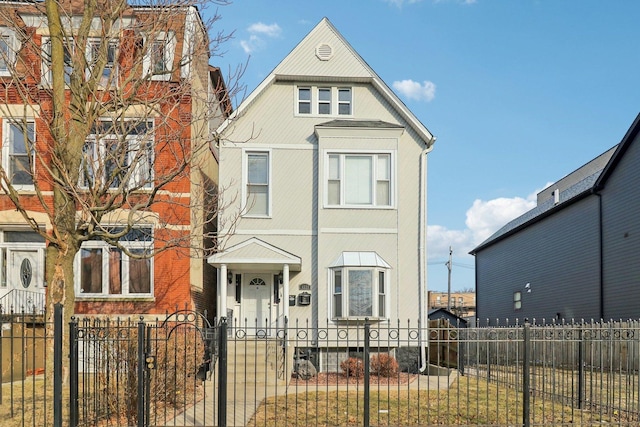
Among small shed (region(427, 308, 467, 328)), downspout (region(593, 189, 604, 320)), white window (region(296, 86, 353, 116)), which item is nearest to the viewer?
white window (region(296, 86, 353, 116))

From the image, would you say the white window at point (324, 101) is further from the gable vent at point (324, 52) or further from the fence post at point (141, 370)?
the fence post at point (141, 370)

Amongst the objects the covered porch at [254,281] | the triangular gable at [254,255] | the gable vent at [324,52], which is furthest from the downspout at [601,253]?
the triangular gable at [254,255]

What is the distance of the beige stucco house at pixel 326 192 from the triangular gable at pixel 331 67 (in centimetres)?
3

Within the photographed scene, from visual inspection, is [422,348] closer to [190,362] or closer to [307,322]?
[307,322]

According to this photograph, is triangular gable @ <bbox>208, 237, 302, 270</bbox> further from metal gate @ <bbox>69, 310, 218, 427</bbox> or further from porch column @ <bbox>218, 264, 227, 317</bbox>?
metal gate @ <bbox>69, 310, 218, 427</bbox>

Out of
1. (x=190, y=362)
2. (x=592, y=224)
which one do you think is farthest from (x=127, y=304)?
(x=592, y=224)

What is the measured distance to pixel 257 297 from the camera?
18.8 m

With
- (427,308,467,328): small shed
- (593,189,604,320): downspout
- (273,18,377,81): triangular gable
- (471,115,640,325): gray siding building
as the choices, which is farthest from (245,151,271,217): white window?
(427,308,467,328): small shed

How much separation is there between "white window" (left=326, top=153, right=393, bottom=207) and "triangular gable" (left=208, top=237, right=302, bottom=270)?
223 centimetres

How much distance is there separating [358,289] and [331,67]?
7.06m

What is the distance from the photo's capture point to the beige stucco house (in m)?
18.2

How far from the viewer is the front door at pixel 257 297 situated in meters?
18.7

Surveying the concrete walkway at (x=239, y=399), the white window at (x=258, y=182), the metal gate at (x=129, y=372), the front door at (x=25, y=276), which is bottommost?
the concrete walkway at (x=239, y=399)

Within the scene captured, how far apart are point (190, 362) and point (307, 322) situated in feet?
20.9
